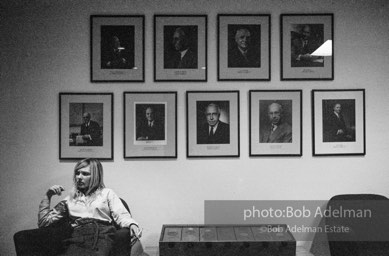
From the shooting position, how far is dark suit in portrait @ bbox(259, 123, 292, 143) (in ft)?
12.8

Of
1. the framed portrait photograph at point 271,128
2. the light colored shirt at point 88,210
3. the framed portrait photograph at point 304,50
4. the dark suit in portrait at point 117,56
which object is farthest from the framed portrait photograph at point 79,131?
the framed portrait photograph at point 304,50

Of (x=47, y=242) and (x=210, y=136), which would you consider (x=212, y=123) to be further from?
(x=47, y=242)

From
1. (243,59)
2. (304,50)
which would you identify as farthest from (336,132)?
(243,59)

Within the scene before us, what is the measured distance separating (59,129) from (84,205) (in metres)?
0.93

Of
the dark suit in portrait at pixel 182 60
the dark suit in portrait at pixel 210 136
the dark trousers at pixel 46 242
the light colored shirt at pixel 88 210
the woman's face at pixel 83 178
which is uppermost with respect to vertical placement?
the dark suit in portrait at pixel 182 60

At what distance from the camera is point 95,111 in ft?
12.7

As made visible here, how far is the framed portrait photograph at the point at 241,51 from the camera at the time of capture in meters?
3.90

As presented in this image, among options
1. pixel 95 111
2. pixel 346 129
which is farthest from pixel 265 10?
pixel 95 111

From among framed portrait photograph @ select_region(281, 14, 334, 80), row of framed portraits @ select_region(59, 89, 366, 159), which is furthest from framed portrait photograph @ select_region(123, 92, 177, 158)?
framed portrait photograph @ select_region(281, 14, 334, 80)

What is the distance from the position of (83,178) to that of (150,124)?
87 centimetres

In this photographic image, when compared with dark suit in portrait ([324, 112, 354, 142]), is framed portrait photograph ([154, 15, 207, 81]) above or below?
above

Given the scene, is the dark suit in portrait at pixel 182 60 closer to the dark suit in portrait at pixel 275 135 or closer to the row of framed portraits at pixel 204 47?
the row of framed portraits at pixel 204 47

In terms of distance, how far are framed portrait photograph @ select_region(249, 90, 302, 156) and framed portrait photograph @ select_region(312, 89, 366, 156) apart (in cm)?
20

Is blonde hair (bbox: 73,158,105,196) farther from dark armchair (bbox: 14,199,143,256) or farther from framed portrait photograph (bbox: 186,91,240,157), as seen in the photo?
framed portrait photograph (bbox: 186,91,240,157)
